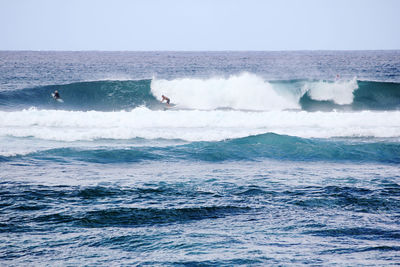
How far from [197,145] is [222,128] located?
A: 3779mm

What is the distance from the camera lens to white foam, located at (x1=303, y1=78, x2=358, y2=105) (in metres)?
25.3

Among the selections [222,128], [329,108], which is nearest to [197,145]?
[222,128]

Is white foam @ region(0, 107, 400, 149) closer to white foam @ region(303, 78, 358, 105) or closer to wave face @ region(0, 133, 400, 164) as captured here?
wave face @ region(0, 133, 400, 164)

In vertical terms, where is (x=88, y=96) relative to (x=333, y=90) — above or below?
above

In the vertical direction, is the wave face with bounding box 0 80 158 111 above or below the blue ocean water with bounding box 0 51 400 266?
above

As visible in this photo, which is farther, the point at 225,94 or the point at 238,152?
the point at 225,94

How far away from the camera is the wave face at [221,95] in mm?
23844

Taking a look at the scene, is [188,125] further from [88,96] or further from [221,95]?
[88,96]

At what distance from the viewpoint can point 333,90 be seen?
26.0 meters

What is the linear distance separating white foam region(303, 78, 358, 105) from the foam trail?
5.98 ft

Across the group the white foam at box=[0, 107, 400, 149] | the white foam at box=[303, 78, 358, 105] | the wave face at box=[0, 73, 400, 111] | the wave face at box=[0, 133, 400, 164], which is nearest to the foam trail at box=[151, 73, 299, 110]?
the wave face at box=[0, 73, 400, 111]

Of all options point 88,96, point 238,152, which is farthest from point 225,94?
point 238,152

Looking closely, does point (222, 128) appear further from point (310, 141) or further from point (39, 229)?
point (39, 229)

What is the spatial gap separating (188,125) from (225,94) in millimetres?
8869
